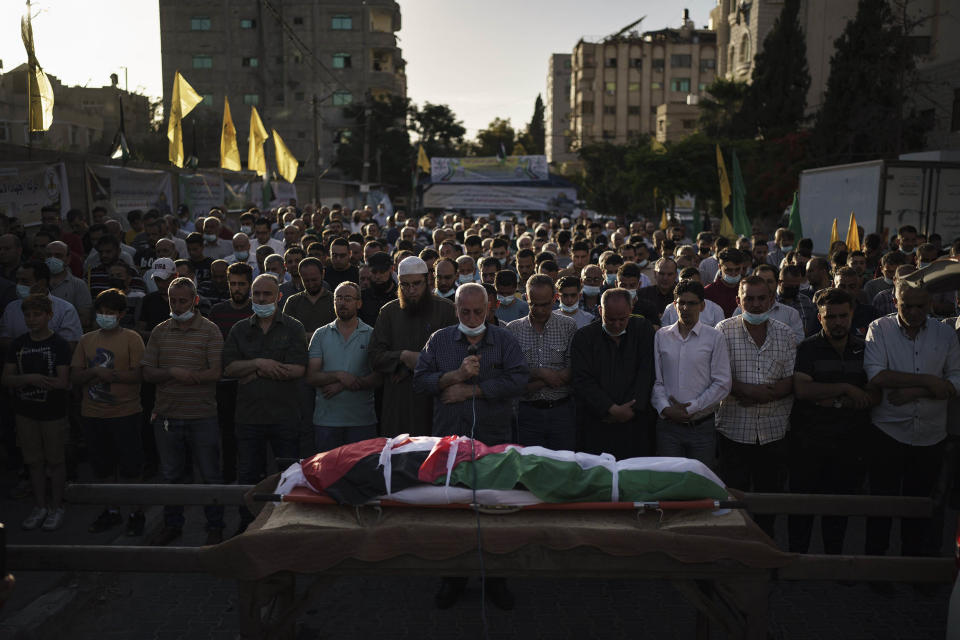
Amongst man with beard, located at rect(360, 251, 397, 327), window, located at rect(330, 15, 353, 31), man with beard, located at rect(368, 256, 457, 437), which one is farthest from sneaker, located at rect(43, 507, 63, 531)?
window, located at rect(330, 15, 353, 31)

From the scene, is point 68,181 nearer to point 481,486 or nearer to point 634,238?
point 634,238

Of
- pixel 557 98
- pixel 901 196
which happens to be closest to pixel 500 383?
pixel 901 196

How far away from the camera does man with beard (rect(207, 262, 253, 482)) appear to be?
709 cm

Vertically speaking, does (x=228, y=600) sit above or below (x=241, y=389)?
below

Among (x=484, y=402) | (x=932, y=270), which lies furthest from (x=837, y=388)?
(x=484, y=402)

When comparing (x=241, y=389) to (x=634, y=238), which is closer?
(x=241, y=389)

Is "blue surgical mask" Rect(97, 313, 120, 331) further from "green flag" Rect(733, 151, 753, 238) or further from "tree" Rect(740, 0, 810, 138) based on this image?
"tree" Rect(740, 0, 810, 138)

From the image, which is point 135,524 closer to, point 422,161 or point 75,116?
point 422,161

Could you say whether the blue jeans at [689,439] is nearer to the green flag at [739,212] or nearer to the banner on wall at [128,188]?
the green flag at [739,212]

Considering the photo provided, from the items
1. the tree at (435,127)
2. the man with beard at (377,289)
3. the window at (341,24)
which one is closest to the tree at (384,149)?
the tree at (435,127)

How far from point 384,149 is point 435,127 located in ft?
15.0

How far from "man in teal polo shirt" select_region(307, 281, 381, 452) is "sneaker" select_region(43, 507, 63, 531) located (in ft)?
7.01

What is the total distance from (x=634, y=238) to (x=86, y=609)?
935 cm

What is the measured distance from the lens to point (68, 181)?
1553 cm
